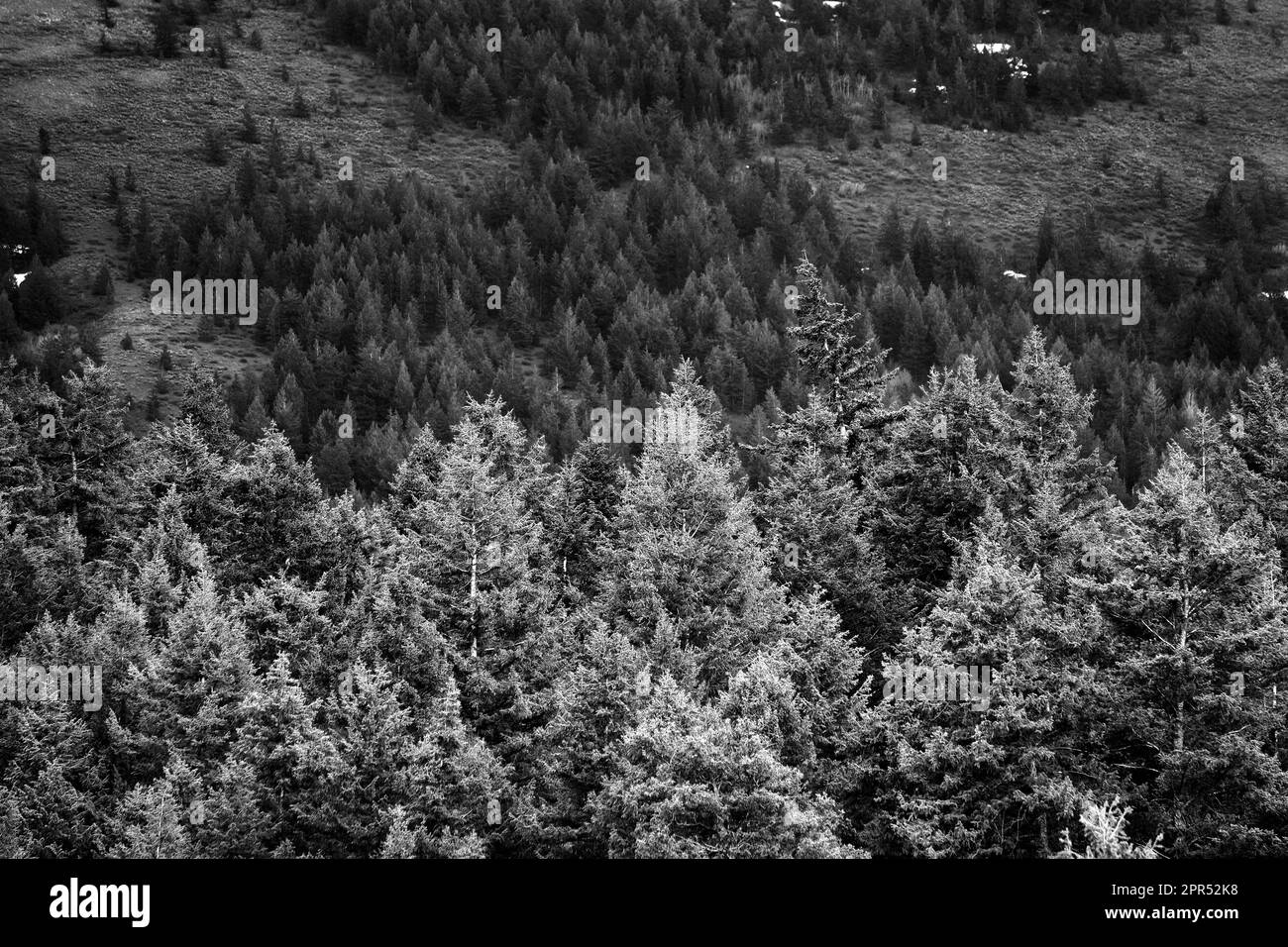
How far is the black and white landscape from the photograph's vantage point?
26953mm

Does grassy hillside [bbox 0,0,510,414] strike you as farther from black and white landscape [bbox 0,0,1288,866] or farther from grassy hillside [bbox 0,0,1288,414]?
black and white landscape [bbox 0,0,1288,866]

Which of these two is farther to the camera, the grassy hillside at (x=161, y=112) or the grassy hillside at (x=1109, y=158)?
the grassy hillside at (x=1109, y=158)

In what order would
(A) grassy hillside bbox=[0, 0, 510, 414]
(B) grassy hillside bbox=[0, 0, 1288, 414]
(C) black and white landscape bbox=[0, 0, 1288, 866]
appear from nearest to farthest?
(C) black and white landscape bbox=[0, 0, 1288, 866]
(A) grassy hillside bbox=[0, 0, 510, 414]
(B) grassy hillside bbox=[0, 0, 1288, 414]

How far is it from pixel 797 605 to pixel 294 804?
1315cm

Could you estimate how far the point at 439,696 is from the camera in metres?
32.2

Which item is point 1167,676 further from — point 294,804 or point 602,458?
point 602,458

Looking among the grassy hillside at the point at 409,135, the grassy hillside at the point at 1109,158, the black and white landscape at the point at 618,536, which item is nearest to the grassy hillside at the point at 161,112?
the grassy hillside at the point at 409,135

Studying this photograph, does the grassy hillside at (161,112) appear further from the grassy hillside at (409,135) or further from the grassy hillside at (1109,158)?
the grassy hillside at (1109,158)

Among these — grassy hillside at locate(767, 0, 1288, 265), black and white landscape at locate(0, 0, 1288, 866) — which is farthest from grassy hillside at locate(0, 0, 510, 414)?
grassy hillside at locate(767, 0, 1288, 265)

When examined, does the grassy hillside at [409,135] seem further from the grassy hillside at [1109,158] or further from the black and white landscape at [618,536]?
the black and white landscape at [618,536]

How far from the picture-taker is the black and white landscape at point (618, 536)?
88.4ft

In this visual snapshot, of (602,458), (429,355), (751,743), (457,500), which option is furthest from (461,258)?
(751,743)

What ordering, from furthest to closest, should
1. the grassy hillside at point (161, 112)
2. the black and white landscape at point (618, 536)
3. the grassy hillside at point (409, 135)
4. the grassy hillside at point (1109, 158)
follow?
the grassy hillside at point (1109, 158) → the grassy hillside at point (409, 135) → the grassy hillside at point (161, 112) → the black and white landscape at point (618, 536)

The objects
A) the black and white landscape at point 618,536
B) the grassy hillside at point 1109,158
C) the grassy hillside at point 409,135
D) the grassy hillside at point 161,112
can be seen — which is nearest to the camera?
the black and white landscape at point 618,536
